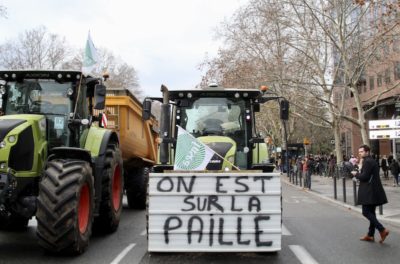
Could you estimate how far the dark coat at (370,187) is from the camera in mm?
9648

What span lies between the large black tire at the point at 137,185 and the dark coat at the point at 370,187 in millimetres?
6702

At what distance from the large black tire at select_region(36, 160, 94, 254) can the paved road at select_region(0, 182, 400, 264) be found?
14.3 inches

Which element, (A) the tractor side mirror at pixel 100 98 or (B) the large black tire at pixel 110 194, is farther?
(B) the large black tire at pixel 110 194

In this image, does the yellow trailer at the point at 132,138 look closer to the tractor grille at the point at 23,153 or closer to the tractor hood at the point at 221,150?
the tractor hood at the point at 221,150

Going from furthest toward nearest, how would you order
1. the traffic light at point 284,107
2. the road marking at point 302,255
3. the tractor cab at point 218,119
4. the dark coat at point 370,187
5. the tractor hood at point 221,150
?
the dark coat at point 370,187, the traffic light at point 284,107, the tractor cab at point 218,119, the tractor hood at point 221,150, the road marking at point 302,255

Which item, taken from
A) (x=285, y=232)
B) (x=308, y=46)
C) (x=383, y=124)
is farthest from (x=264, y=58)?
(x=285, y=232)

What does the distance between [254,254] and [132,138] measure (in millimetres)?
6015

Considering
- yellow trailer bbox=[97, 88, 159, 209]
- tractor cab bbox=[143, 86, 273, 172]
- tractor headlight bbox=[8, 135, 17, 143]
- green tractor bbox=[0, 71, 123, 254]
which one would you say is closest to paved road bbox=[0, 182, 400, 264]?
green tractor bbox=[0, 71, 123, 254]

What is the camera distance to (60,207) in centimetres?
734

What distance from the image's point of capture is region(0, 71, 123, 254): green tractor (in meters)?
7.39

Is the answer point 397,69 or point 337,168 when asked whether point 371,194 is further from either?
point 397,69

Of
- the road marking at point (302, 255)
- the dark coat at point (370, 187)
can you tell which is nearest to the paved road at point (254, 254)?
the road marking at point (302, 255)

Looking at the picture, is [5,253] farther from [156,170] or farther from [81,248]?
[156,170]

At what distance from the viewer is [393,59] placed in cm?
3356
